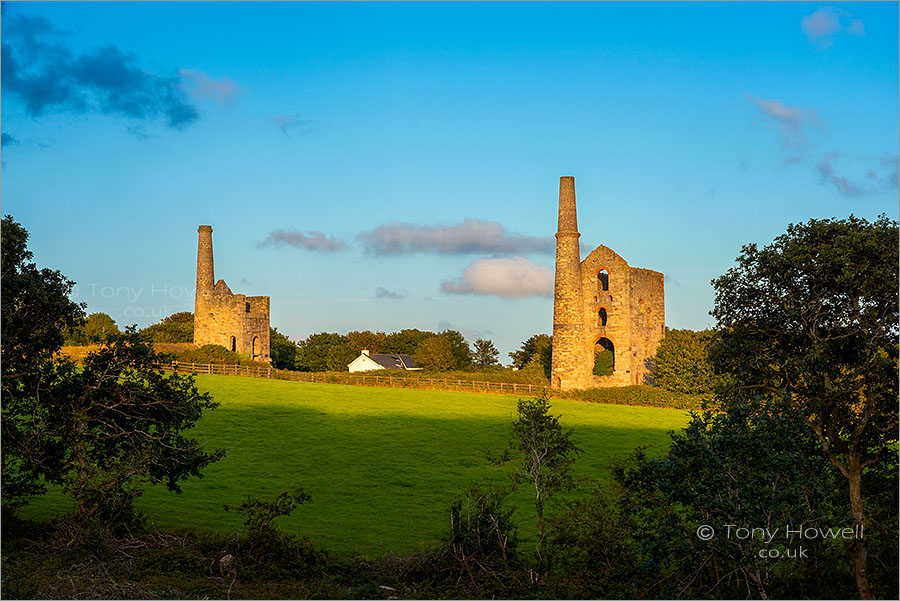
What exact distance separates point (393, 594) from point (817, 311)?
9.72 metres

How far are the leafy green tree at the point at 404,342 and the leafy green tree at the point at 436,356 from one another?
2089cm

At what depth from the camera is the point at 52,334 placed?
1641 centimetres

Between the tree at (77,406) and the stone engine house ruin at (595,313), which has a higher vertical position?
the stone engine house ruin at (595,313)

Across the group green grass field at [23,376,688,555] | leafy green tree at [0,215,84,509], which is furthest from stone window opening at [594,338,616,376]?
leafy green tree at [0,215,84,509]

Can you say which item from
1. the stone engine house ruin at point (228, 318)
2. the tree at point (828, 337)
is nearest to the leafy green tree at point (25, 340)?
the tree at point (828, 337)

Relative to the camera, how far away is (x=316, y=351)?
328 ft

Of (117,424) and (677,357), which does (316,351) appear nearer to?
(677,357)

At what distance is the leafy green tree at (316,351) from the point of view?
97500mm

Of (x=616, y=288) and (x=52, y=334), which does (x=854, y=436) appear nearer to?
(x=52, y=334)

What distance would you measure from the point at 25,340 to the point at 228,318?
2180 inches

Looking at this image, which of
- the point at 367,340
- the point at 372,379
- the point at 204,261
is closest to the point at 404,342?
the point at 367,340

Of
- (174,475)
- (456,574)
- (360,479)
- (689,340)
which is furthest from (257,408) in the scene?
(689,340)

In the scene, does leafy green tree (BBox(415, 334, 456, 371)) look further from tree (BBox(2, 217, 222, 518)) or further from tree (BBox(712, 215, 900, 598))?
tree (BBox(712, 215, 900, 598))

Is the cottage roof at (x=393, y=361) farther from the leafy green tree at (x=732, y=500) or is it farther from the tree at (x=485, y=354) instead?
the leafy green tree at (x=732, y=500)
